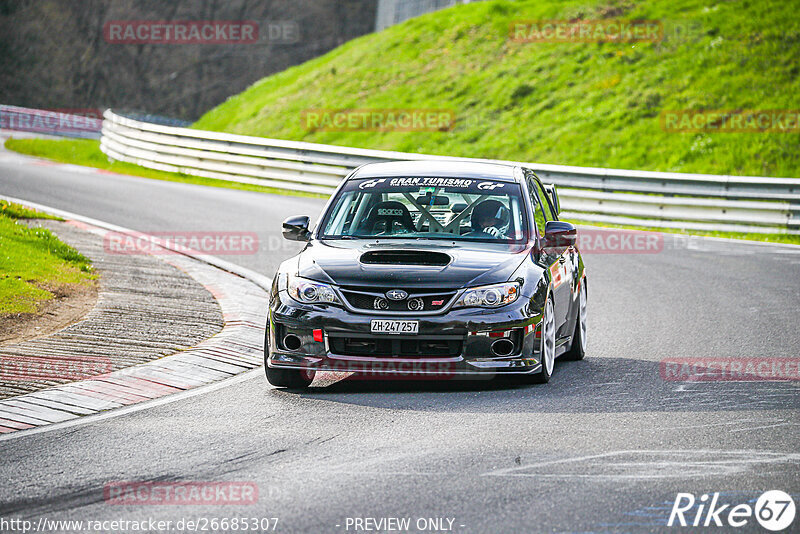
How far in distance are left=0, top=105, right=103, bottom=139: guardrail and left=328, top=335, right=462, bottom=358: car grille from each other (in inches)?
1473

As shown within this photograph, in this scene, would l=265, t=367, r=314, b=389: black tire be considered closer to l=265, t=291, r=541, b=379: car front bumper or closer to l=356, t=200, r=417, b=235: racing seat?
l=265, t=291, r=541, b=379: car front bumper

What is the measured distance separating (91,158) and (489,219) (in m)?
26.6

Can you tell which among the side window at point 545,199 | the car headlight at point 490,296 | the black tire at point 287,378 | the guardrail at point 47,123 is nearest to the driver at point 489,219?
the car headlight at point 490,296

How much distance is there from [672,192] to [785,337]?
1129 centimetres

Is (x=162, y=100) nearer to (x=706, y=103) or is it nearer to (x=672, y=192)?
(x=706, y=103)

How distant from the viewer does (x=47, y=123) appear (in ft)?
148

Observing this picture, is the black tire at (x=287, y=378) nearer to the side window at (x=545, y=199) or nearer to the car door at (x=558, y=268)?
the car door at (x=558, y=268)

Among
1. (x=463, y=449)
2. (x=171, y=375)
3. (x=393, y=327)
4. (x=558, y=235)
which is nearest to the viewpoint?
(x=463, y=449)

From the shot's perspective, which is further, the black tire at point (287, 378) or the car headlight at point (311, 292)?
the black tire at point (287, 378)

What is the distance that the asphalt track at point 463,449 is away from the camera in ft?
18.4

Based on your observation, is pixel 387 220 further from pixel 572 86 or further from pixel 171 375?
pixel 572 86

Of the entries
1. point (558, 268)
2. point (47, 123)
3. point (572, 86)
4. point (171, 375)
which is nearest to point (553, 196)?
point (558, 268)

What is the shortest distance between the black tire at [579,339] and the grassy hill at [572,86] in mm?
17092

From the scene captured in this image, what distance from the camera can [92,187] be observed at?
23.4 meters
